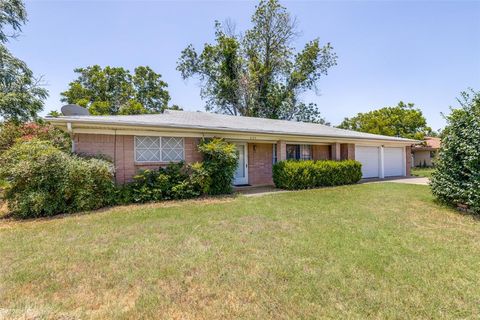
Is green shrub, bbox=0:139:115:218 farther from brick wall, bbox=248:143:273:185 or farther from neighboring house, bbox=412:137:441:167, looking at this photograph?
neighboring house, bbox=412:137:441:167

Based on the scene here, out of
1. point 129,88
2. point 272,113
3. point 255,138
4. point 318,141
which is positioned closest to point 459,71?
point 318,141

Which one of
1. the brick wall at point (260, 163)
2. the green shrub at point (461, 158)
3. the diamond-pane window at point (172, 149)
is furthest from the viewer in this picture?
the brick wall at point (260, 163)

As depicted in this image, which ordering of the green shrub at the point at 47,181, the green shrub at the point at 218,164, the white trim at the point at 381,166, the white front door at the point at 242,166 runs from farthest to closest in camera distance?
the white trim at the point at 381,166 < the white front door at the point at 242,166 < the green shrub at the point at 218,164 < the green shrub at the point at 47,181

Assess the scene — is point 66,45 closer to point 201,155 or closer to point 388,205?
point 201,155

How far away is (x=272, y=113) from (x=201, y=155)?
1859cm

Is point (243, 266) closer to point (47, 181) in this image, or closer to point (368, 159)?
point (47, 181)

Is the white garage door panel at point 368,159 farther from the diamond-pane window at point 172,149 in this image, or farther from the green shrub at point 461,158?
the diamond-pane window at point 172,149

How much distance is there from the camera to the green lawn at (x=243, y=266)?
261 cm

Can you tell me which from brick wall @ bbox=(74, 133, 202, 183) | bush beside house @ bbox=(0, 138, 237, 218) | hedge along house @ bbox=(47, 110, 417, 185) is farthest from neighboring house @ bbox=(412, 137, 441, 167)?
brick wall @ bbox=(74, 133, 202, 183)

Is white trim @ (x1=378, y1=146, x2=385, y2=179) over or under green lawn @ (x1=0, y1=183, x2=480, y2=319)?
over

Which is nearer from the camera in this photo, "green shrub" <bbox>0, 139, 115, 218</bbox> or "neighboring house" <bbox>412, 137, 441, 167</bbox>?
"green shrub" <bbox>0, 139, 115, 218</bbox>

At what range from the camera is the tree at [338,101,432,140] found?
102ft

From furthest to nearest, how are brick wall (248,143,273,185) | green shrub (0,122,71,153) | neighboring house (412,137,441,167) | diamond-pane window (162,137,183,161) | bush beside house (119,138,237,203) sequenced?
neighboring house (412,137,441,167)
green shrub (0,122,71,153)
brick wall (248,143,273,185)
diamond-pane window (162,137,183,161)
bush beside house (119,138,237,203)

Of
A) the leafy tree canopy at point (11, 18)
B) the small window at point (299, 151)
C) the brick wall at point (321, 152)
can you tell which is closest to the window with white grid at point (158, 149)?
the small window at point (299, 151)
